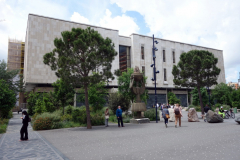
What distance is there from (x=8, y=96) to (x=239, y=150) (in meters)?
20.2

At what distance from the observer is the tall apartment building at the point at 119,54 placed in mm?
35781

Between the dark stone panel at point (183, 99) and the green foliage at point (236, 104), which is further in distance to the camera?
the dark stone panel at point (183, 99)

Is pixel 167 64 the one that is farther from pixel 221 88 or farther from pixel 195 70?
pixel 195 70

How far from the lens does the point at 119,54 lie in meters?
47.2

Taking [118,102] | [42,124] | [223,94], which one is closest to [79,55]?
[42,124]

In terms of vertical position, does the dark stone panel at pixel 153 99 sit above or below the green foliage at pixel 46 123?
above

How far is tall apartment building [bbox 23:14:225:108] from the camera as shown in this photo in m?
35.8

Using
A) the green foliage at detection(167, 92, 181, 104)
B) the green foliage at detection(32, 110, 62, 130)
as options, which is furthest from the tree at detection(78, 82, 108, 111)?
the green foliage at detection(167, 92, 181, 104)

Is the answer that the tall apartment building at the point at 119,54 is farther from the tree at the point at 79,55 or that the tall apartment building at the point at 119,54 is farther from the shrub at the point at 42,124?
the tree at the point at 79,55

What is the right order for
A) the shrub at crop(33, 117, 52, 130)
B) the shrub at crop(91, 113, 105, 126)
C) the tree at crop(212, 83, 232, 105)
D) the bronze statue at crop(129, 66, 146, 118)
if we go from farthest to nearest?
the tree at crop(212, 83, 232, 105) → the bronze statue at crop(129, 66, 146, 118) → the shrub at crop(91, 113, 105, 126) → the shrub at crop(33, 117, 52, 130)

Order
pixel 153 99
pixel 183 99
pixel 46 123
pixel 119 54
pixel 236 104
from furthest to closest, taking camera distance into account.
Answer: pixel 183 99
pixel 153 99
pixel 119 54
pixel 236 104
pixel 46 123

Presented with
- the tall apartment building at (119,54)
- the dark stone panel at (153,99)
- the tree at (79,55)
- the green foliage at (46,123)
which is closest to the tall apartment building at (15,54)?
the tall apartment building at (119,54)

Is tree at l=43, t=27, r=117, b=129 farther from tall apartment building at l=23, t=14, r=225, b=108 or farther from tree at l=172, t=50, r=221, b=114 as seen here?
tall apartment building at l=23, t=14, r=225, b=108

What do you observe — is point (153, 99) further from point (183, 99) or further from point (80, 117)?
point (80, 117)
